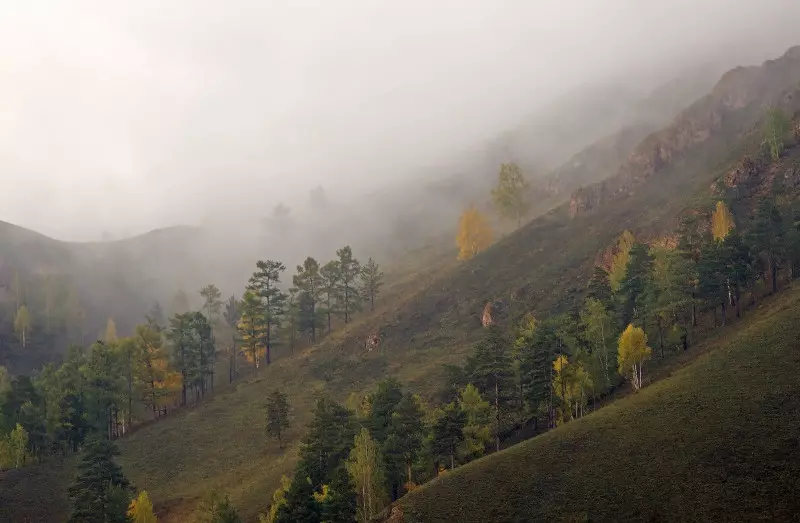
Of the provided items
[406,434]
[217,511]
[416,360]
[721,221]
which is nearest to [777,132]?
[721,221]

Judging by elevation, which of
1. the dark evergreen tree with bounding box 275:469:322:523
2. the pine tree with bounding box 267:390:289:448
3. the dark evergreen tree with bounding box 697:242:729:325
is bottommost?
the dark evergreen tree with bounding box 275:469:322:523

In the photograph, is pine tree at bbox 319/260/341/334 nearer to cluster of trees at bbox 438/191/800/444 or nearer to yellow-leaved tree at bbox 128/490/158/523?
cluster of trees at bbox 438/191/800/444

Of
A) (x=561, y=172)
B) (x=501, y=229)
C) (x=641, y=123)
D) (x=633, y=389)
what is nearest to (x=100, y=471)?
(x=633, y=389)

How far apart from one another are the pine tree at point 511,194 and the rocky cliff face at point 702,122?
15091 millimetres

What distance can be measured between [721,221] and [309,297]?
68.0 m

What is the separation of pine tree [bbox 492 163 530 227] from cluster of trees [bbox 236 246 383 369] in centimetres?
3859

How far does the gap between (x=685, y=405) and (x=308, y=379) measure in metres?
59.6

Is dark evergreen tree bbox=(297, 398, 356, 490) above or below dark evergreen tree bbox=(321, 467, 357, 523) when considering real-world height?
above

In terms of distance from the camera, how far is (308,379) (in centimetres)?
9250

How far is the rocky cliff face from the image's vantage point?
123 m

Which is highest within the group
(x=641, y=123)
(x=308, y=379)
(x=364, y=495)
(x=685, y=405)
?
(x=641, y=123)

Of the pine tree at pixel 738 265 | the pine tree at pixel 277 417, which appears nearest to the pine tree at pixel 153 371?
the pine tree at pixel 277 417

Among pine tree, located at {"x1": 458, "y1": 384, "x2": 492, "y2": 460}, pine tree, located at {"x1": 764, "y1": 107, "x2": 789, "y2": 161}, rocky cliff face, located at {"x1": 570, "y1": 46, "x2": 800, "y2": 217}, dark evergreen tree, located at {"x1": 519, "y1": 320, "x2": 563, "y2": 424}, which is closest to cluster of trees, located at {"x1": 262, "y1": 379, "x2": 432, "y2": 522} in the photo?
pine tree, located at {"x1": 458, "y1": 384, "x2": 492, "y2": 460}

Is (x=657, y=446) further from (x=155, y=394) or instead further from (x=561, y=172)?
(x=561, y=172)
